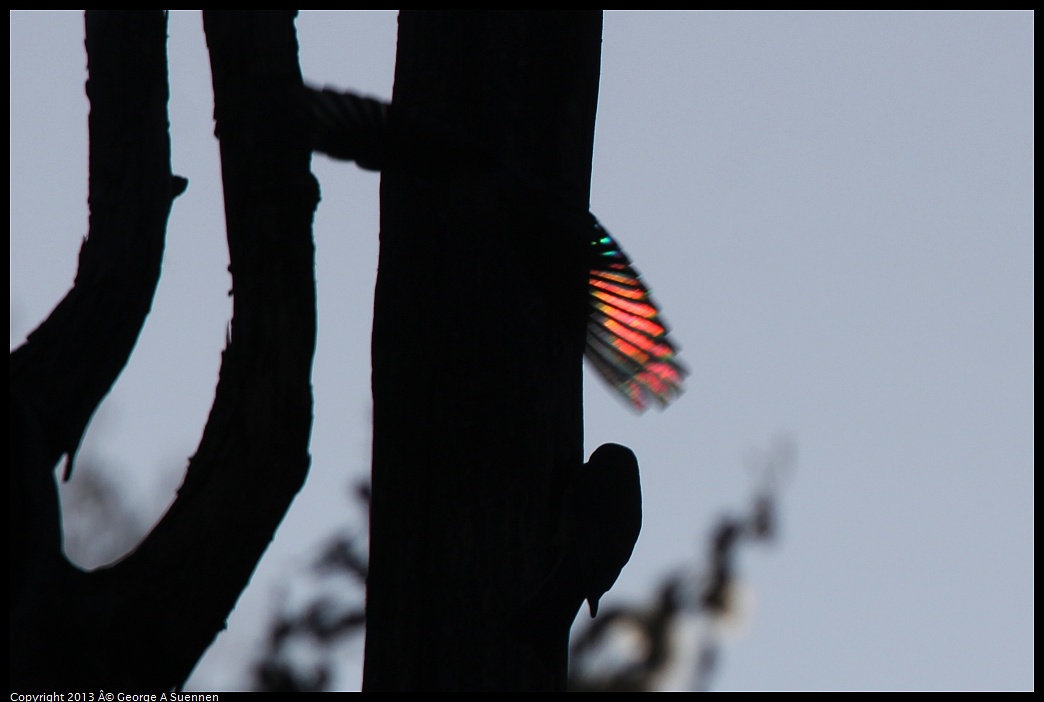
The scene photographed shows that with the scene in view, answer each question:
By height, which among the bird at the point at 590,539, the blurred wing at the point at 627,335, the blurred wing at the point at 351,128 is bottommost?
the bird at the point at 590,539

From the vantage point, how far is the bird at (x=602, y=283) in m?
3.37

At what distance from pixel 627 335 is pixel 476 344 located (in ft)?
2.41

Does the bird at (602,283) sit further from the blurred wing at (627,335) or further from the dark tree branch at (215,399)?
the dark tree branch at (215,399)

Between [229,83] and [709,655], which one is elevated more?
[229,83]

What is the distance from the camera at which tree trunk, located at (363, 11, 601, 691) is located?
3.09 metres

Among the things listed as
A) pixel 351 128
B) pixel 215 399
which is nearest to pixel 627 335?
pixel 351 128

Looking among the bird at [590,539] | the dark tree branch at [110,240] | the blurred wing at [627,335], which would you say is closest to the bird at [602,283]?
the blurred wing at [627,335]

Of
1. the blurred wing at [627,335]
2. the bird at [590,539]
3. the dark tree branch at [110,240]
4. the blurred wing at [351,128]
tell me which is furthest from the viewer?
the blurred wing at [627,335]

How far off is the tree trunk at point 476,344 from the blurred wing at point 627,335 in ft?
0.23

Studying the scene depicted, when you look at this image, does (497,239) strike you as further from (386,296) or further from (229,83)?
(229,83)

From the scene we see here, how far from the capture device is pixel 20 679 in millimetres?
2562

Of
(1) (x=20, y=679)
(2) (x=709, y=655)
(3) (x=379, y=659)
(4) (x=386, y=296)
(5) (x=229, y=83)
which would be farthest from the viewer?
(2) (x=709, y=655)

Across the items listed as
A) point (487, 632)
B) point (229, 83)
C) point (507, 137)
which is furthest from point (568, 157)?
point (487, 632)

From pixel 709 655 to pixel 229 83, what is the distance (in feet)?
22.2
